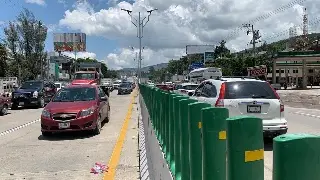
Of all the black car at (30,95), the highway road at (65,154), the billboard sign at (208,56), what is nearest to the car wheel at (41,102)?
the black car at (30,95)

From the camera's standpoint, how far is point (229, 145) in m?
2.27

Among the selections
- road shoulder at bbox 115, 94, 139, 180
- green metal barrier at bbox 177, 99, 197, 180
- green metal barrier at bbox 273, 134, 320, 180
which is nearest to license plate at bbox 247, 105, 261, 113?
road shoulder at bbox 115, 94, 139, 180

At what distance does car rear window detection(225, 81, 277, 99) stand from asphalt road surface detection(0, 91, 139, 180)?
267 cm

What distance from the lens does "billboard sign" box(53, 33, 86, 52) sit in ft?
339

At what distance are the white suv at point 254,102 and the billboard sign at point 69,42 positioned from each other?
95.9 meters

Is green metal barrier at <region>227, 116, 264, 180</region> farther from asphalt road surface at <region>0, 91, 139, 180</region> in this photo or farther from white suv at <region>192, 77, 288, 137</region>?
white suv at <region>192, 77, 288, 137</region>

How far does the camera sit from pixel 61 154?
30.6ft

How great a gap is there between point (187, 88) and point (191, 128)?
25.0 meters

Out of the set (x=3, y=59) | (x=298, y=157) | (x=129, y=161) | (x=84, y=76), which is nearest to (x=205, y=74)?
(x=84, y=76)

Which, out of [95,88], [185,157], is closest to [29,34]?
[95,88]

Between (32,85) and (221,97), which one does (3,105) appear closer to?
(32,85)

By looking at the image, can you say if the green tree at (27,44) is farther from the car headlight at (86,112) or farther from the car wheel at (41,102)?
the car headlight at (86,112)

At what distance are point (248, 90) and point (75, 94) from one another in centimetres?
607

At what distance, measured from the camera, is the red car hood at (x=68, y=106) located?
11.9 metres
